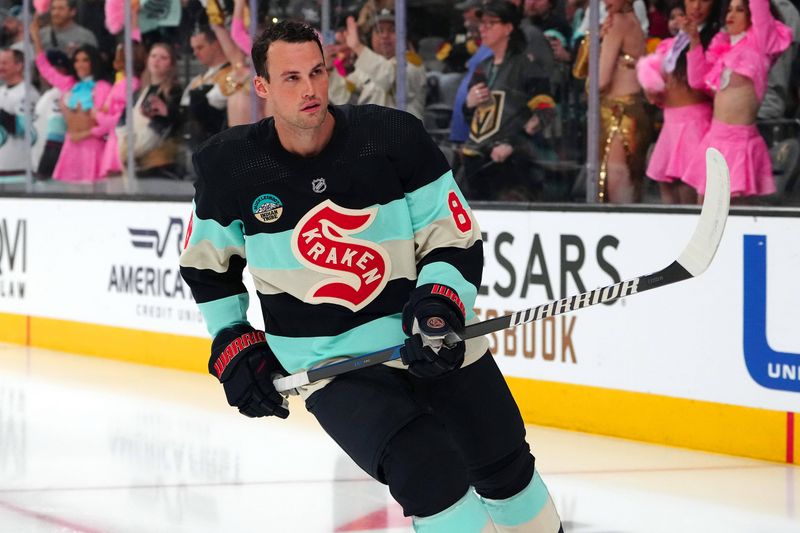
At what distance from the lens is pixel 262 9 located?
22.3ft

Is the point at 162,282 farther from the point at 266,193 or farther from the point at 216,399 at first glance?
the point at 266,193

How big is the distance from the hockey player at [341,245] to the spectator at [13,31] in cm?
581

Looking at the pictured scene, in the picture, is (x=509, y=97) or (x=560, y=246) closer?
(x=560, y=246)

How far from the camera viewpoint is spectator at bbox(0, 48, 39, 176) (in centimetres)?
830

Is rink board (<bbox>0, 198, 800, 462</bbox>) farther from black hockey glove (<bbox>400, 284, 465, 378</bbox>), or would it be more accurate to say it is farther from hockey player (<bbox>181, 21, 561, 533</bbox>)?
black hockey glove (<bbox>400, 284, 465, 378</bbox>)

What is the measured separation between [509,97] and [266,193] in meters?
3.14

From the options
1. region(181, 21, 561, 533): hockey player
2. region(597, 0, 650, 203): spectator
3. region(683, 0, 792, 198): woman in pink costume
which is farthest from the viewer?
region(597, 0, 650, 203): spectator

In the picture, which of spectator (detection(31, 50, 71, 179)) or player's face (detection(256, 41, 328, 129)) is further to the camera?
spectator (detection(31, 50, 71, 179))

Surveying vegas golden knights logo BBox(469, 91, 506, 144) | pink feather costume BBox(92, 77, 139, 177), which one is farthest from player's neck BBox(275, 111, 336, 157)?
pink feather costume BBox(92, 77, 139, 177)

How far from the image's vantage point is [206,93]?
23.4ft

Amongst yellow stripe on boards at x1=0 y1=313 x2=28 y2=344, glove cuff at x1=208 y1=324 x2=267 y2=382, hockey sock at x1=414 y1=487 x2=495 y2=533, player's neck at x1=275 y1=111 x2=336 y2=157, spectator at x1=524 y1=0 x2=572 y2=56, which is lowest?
yellow stripe on boards at x1=0 y1=313 x2=28 y2=344

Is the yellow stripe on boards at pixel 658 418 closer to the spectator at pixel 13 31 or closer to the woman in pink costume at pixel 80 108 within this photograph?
Result: the woman in pink costume at pixel 80 108

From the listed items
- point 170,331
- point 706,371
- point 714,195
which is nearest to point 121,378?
point 170,331

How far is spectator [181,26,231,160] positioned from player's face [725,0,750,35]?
2869 mm
